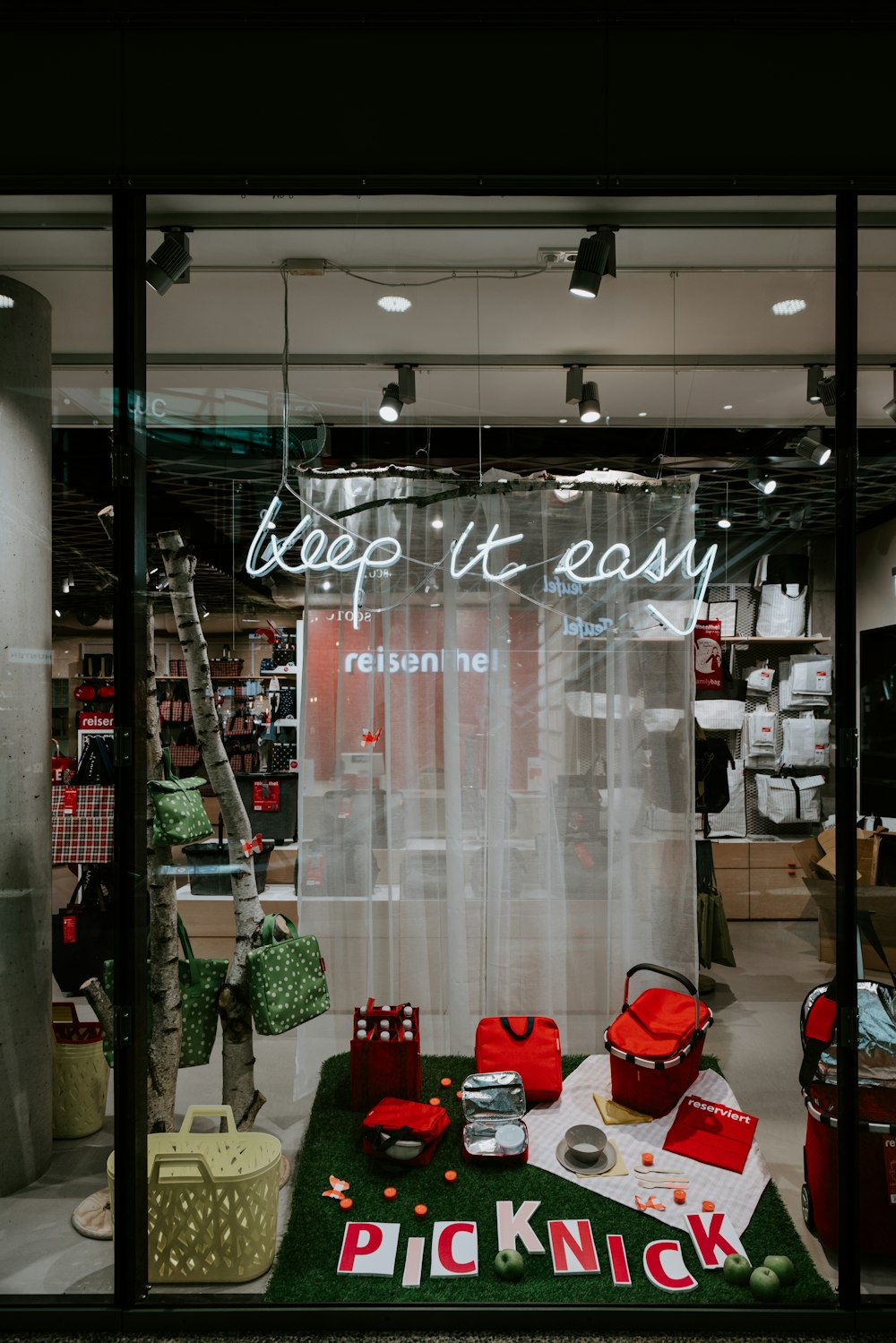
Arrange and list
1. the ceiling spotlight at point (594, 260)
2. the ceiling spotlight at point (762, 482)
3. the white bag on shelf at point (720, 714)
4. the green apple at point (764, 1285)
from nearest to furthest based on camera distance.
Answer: the green apple at point (764, 1285) < the ceiling spotlight at point (594, 260) < the ceiling spotlight at point (762, 482) < the white bag on shelf at point (720, 714)

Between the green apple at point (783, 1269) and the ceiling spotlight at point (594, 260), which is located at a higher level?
the ceiling spotlight at point (594, 260)

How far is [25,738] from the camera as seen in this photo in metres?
2.58

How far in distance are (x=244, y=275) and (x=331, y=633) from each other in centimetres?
139

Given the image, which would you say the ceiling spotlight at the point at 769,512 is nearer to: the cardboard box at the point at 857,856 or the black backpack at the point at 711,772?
the black backpack at the point at 711,772

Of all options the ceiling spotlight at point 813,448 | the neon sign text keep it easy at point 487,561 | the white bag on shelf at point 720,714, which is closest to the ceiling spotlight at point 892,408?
the ceiling spotlight at point 813,448

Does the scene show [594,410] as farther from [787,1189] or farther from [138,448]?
[787,1189]

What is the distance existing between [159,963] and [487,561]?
2.01 m

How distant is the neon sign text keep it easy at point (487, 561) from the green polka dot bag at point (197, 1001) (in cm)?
141

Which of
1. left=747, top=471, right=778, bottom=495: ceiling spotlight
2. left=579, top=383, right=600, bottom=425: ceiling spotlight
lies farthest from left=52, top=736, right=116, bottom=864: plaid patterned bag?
left=747, top=471, right=778, bottom=495: ceiling spotlight

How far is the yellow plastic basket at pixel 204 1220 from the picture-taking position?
221 cm

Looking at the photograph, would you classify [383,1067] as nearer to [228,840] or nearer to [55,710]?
[228,840]

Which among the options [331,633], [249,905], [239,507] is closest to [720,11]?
[239,507]

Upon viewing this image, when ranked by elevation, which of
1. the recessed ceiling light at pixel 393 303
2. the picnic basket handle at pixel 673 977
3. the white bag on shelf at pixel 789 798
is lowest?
the picnic basket handle at pixel 673 977

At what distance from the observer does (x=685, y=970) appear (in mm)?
3344
